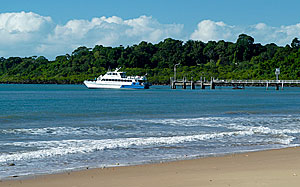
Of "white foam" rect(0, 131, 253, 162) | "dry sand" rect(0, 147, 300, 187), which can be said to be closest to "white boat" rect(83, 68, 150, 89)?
"white foam" rect(0, 131, 253, 162)

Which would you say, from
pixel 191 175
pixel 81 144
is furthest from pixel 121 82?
pixel 191 175

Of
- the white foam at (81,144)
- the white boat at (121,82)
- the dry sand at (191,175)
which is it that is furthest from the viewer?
the white boat at (121,82)

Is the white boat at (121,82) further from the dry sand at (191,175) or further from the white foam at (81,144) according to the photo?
the dry sand at (191,175)

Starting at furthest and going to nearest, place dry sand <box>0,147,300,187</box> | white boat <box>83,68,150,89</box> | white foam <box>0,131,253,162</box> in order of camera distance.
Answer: white boat <box>83,68,150,89</box> < white foam <box>0,131,253,162</box> < dry sand <box>0,147,300,187</box>

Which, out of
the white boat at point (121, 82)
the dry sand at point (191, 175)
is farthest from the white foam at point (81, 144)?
the white boat at point (121, 82)

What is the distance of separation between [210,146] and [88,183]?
805 centimetres

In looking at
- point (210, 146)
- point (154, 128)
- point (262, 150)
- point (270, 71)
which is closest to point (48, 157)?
point (210, 146)

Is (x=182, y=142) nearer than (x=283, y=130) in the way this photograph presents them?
Yes

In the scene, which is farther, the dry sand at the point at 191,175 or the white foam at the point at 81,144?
the white foam at the point at 81,144

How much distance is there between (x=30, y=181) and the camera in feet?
38.5

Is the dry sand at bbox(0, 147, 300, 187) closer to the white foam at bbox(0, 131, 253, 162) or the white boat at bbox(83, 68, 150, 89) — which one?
the white foam at bbox(0, 131, 253, 162)

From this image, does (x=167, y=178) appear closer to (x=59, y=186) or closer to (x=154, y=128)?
(x=59, y=186)

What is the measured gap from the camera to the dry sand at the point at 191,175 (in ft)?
37.0

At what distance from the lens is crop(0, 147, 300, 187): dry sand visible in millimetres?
11273
